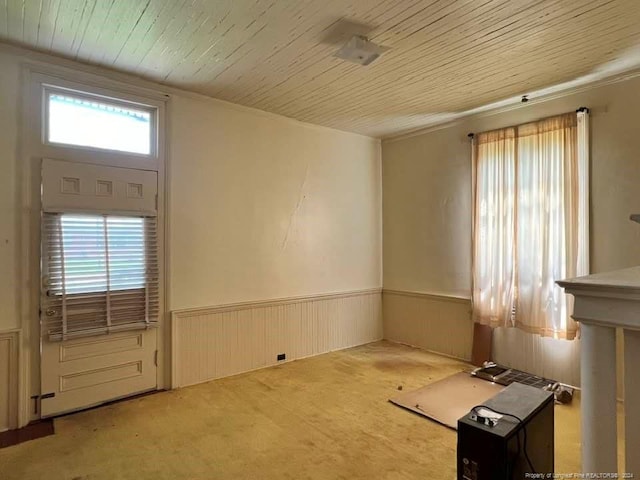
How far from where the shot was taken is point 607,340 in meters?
1.15

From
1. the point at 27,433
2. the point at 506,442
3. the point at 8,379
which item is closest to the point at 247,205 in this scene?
the point at 8,379

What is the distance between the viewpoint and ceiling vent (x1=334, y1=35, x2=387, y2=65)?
256cm

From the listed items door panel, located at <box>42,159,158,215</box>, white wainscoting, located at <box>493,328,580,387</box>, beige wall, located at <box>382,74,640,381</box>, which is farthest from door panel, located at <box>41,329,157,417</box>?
white wainscoting, located at <box>493,328,580,387</box>

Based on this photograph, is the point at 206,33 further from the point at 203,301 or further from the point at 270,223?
the point at 203,301

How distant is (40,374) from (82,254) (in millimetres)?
982

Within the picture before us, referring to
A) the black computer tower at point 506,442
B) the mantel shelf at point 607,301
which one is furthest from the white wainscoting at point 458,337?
the mantel shelf at point 607,301

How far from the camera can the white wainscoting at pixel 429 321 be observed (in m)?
4.39

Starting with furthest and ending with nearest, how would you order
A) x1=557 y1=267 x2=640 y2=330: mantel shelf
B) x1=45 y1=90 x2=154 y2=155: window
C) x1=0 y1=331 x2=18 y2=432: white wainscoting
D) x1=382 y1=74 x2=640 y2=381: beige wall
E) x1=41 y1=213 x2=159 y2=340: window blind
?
x1=382 y1=74 x2=640 y2=381: beige wall < x1=45 y1=90 x2=154 y2=155: window < x1=41 y1=213 x2=159 y2=340: window blind < x1=0 y1=331 x2=18 y2=432: white wainscoting < x1=557 y1=267 x2=640 y2=330: mantel shelf

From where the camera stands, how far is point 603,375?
115 cm

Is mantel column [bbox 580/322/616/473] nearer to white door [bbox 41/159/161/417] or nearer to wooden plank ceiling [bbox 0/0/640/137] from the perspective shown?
wooden plank ceiling [bbox 0/0/640/137]

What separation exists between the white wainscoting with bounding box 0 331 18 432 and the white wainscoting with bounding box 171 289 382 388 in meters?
1.16

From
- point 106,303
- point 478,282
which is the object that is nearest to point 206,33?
point 106,303

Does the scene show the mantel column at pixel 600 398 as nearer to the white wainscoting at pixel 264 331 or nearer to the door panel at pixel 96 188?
the white wainscoting at pixel 264 331

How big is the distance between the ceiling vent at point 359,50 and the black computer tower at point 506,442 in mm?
2363
